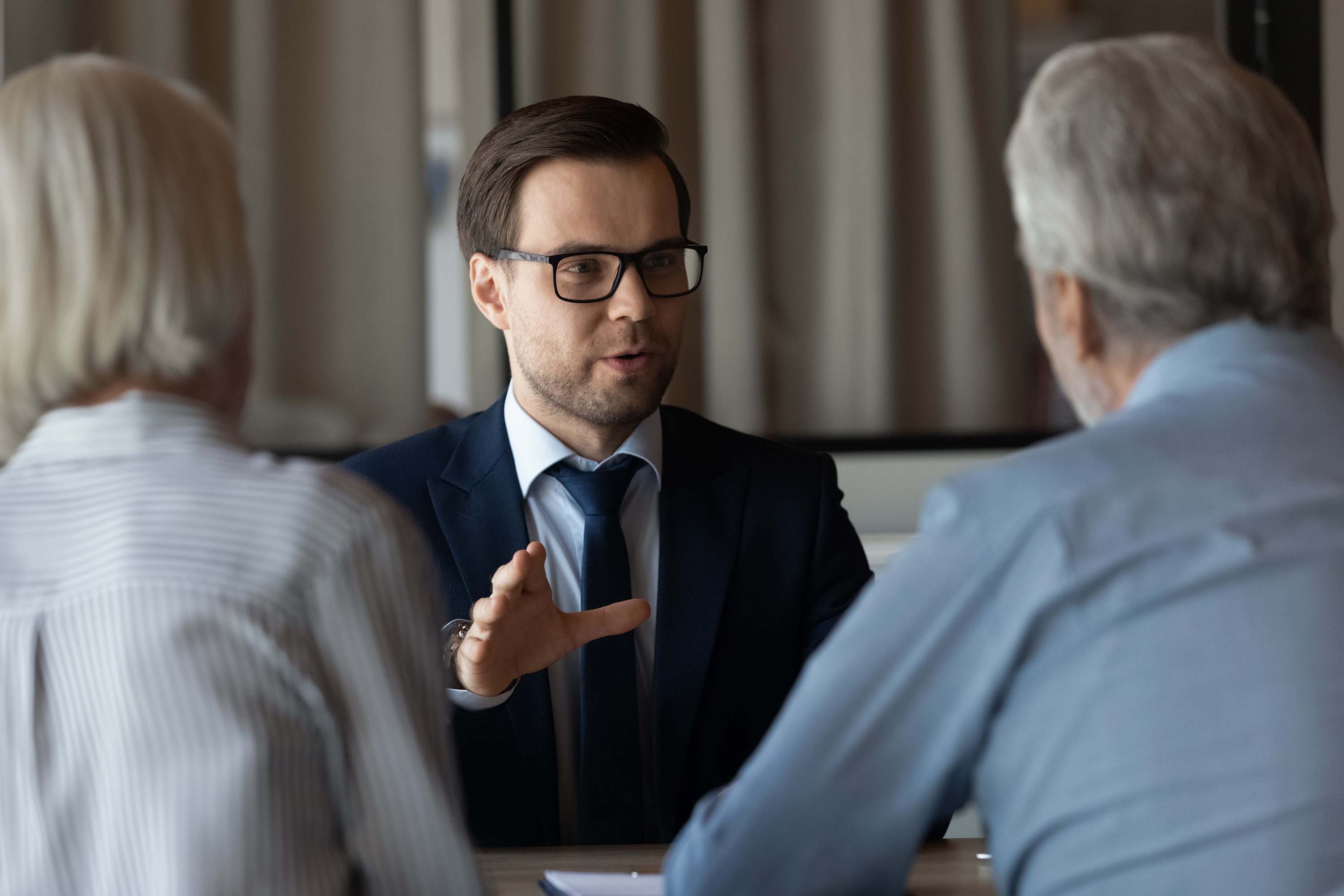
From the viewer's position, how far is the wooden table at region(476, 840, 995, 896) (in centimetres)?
146

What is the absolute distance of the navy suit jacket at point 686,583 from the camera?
5.92 feet

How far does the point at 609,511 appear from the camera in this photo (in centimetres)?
192

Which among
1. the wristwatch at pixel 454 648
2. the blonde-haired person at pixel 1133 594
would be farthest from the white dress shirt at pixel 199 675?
the wristwatch at pixel 454 648

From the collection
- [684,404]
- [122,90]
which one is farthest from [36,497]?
[684,404]

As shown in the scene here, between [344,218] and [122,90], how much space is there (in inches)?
102

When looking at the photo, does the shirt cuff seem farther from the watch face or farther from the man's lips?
the man's lips

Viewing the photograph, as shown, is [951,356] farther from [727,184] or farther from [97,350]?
[97,350]

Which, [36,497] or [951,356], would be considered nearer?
[36,497]

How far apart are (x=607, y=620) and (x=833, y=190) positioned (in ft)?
6.62

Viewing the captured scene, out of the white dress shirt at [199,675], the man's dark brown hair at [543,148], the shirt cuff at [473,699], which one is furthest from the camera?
the man's dark brown hair at [543,148]

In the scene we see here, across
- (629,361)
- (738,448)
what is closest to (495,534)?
(629,361)

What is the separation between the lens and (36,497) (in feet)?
3.07

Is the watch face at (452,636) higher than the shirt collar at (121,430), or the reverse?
the shirt collar at (121,430)

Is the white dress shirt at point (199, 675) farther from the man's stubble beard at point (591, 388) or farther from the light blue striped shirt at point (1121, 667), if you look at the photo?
the man's stubble beard at point (591, 388)
